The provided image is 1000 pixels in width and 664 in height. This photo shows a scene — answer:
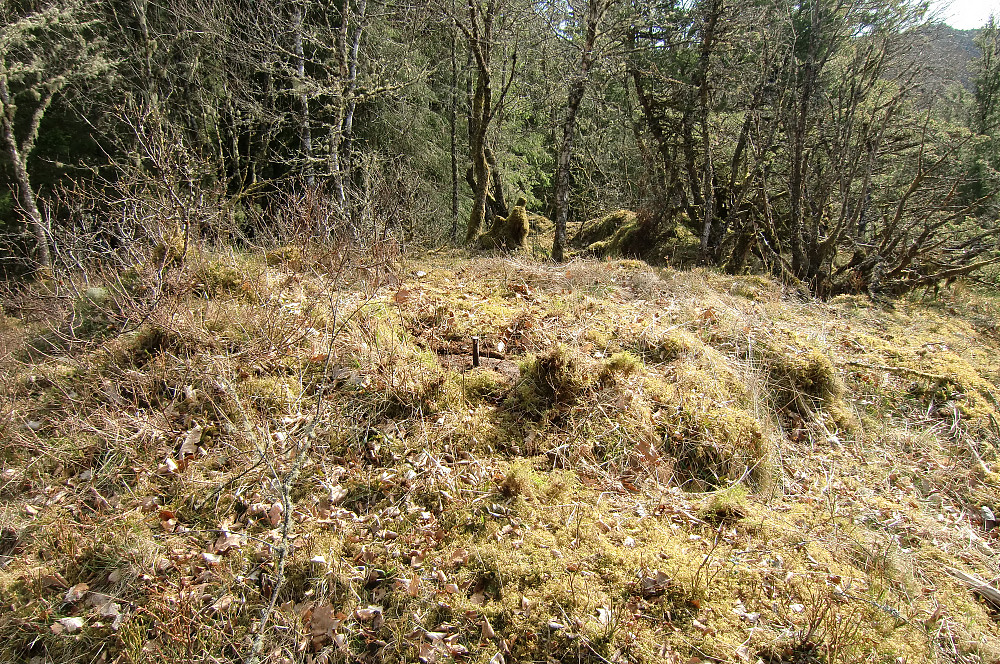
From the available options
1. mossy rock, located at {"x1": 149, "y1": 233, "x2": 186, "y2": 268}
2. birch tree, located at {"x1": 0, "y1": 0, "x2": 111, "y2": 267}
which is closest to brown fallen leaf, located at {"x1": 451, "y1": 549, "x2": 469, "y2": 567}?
mossy rock, located at {"x1": 149, "y1": 233, "x2": 186, "y2": 268}

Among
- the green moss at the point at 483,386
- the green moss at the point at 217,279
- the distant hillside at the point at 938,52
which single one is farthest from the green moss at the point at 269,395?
the distant hillside at the point at 938,52

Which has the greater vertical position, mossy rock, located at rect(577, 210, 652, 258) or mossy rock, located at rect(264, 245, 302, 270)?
mossy rock, located at rect(264, 245, 302, 270)

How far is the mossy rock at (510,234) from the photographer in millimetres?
9445

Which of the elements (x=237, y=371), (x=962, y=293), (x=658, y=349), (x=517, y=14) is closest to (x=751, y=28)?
(x=517, y=14)

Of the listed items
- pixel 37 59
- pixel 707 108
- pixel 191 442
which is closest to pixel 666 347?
pixel 191 442

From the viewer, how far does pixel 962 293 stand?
28.0 feet

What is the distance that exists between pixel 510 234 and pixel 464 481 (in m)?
6.78

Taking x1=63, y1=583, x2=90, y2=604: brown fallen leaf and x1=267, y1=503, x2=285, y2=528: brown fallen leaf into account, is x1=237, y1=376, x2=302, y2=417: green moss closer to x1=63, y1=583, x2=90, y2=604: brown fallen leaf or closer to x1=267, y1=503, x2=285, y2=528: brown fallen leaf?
x1=267, y1=503, x2=285, y2=528: brown fallen leaf

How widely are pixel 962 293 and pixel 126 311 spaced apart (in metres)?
11.3

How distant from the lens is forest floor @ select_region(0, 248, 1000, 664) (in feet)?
8.67

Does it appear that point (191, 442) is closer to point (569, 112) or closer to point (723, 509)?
point (723, 509)

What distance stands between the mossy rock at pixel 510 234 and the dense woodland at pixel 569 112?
11cm

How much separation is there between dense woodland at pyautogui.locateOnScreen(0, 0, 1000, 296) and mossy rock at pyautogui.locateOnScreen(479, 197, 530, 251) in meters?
0.11

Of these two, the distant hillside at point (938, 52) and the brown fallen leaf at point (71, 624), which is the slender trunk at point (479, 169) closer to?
the distant hillside at point (938, 52)
